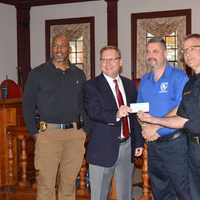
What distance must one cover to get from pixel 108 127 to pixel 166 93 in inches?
17.7

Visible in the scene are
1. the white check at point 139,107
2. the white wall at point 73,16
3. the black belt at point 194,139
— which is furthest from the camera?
the white wall at point 73,16

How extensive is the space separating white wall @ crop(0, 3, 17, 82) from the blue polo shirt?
738 cm

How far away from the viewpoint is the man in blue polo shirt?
3078 mm

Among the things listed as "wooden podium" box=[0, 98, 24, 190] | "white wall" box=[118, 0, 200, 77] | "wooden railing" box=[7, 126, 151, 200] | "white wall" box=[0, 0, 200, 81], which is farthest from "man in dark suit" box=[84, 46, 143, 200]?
"white wall" box=[118, 0, 200, 77]

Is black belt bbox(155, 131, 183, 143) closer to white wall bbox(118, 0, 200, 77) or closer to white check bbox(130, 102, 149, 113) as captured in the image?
white check bbox(130, 102, 149, 113)

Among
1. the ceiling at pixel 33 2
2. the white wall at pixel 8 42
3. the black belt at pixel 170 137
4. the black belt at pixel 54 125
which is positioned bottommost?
the black belt at pixel 170 137

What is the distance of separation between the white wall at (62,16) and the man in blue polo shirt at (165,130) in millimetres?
6964

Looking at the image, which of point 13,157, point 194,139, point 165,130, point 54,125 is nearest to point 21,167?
point 13,157

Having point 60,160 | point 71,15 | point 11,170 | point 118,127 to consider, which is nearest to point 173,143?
point 118,127

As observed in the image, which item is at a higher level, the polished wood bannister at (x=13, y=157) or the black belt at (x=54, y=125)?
the black belt at (x=54, y=125)

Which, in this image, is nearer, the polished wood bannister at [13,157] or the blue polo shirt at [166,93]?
the blue polo shirt at [166,93]

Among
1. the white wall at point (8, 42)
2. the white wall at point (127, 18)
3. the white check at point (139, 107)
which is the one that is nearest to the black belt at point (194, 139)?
the white check at point (139, 107)

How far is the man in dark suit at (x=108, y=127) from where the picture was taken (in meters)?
3.17

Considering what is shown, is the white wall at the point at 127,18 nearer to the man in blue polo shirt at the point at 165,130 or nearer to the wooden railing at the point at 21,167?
the wooden railing at the point at 21,167
